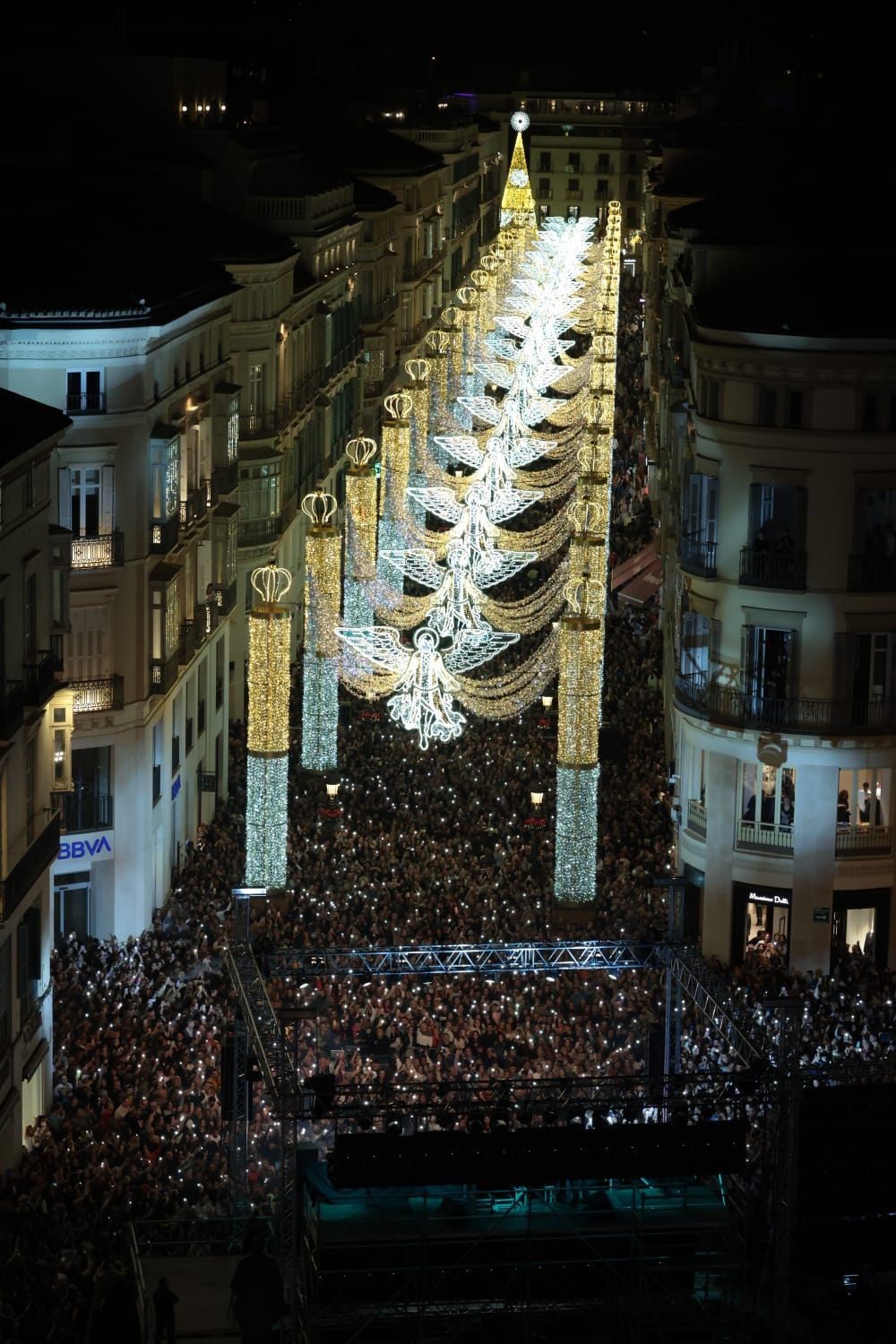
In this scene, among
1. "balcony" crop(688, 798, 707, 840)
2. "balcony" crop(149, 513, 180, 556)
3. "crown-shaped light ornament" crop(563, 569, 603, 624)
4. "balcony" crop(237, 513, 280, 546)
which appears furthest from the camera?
"balcony" crop(237, 513, 280, 546)

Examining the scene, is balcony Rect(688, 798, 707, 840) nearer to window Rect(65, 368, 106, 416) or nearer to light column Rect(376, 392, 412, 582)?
window Rect(65, 368, 106, 416)

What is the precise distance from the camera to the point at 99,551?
1876 inches

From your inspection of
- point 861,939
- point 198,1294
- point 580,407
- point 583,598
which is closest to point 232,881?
point 583,598

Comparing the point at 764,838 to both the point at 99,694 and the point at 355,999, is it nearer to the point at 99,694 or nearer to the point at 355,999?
the point at 355,999

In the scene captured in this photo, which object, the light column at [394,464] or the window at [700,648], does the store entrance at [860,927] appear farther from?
the light column at [394,464]

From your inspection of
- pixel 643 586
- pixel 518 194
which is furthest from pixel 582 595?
pixel 518 194

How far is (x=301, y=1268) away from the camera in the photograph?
101 ft

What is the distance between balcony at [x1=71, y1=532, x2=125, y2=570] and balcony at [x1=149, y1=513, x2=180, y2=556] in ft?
3.58

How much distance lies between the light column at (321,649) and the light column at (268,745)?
5.74 m

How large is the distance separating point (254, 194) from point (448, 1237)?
1766 inches

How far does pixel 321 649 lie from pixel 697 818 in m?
9.91


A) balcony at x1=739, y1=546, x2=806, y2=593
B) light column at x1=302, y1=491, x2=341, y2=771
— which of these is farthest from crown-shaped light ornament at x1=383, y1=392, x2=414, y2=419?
balcony at x1=739, y1=546, x2=806, y2=593

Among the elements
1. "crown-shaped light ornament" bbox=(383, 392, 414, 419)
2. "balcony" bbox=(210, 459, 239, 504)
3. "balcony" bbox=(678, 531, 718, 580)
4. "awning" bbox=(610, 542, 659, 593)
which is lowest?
"awning" bbox=(610, 542, 659, 593)

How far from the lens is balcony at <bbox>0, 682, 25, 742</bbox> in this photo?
35656 millimetres
